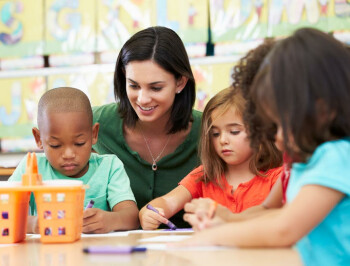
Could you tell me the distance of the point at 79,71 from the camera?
323 cm

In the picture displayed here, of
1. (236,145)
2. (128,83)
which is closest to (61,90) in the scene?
(128,83)

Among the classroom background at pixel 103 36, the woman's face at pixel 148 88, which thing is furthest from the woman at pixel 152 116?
the classroom background at pixel 103 36

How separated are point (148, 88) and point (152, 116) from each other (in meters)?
0.10

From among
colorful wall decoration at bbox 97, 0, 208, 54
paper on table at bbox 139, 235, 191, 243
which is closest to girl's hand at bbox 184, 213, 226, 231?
paper on table at bbox 139, 235, 191, 243

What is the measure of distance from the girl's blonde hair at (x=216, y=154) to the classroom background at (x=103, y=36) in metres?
1.25

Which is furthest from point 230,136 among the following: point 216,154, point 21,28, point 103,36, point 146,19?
point 21,28

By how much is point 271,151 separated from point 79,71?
5.80 feet

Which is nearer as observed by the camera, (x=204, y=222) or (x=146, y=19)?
(x=204, y=222)

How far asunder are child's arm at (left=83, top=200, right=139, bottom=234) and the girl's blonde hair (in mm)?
306

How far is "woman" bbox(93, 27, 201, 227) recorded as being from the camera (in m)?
1.86

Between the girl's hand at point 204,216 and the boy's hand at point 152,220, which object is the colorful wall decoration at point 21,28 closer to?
the boy's hand at point 152,220

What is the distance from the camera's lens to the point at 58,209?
3.74 feet

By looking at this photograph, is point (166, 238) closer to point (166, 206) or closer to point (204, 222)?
point (204, 222)

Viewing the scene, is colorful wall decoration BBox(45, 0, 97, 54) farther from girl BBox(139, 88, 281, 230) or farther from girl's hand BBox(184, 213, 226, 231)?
girl's hand BBox(184, 213, 226, 231)
